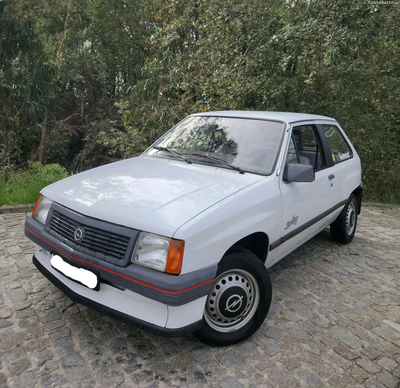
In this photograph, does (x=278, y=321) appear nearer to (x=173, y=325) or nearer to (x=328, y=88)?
(x=173, y=325)

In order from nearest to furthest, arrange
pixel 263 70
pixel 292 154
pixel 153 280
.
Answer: pixel 153 280, pixel 292 154, pixel 263 70

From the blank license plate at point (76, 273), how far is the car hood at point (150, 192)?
0.40m

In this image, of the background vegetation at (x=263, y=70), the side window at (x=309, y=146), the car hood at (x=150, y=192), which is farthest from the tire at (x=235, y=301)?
the background vegetation at (x=263, y=70)

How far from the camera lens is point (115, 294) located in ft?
8.21

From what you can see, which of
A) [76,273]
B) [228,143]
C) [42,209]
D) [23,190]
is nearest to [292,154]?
[228,143]

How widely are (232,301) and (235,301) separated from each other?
0.03m

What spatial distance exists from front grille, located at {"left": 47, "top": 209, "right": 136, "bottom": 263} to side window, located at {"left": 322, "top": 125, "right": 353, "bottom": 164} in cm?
305

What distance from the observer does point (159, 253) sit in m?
2.38

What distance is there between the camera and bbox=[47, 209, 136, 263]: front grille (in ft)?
8.09

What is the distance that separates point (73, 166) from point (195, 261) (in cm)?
1839

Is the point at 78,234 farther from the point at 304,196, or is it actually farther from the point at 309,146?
the point at 309,146

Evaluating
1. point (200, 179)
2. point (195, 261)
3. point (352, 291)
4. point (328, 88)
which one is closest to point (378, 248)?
point (352, 291)

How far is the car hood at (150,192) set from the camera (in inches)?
97.5

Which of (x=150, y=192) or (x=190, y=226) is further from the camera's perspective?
(x=150, y=192)
